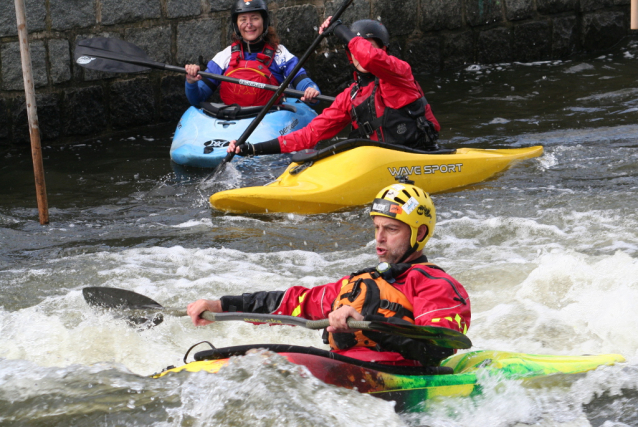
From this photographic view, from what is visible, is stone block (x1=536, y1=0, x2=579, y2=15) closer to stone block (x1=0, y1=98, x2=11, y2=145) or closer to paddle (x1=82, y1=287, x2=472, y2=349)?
stone block (x1=0, y1=98, x2=11, y2=145)

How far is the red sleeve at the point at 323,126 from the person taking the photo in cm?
647

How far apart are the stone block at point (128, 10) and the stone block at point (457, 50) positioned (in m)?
4.34

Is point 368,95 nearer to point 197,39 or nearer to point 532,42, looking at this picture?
point 197,39

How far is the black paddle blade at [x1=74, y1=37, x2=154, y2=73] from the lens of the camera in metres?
7.71

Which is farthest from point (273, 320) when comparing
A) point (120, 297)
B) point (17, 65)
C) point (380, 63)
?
point (17, 65)

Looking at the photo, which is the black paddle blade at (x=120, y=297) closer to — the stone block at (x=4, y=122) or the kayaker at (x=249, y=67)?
the kayaker at (x=249, y=67)

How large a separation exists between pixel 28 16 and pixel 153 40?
1.48 m

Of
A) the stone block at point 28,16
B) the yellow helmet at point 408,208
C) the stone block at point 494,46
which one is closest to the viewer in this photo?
the yellow helmet at point 408,208

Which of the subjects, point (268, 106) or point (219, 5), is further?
point (219, 5)

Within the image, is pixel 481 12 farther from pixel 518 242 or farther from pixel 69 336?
pixel 69 336

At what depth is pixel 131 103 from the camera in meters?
9.40

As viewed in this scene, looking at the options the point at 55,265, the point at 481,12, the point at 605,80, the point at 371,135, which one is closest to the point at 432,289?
the point at 55,265

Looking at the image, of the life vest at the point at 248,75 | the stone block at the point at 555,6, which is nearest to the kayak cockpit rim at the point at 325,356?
the life vest at the point at 248,75

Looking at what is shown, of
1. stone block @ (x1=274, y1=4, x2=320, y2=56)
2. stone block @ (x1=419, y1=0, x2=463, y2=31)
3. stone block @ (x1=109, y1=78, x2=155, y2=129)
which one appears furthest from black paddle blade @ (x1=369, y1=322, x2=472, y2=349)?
stone block @ (x1=419, y1=0, x2=463, y2=31)
